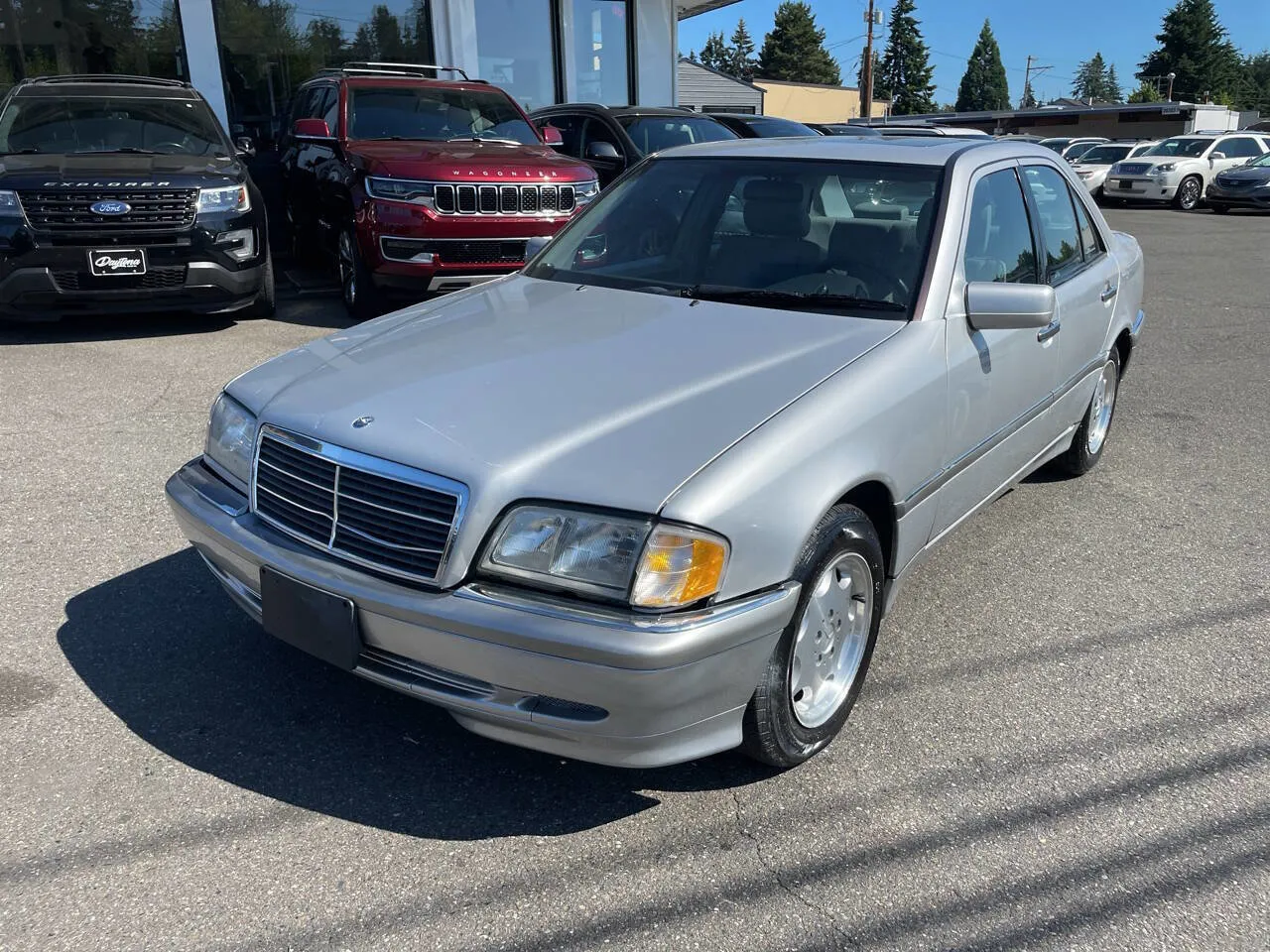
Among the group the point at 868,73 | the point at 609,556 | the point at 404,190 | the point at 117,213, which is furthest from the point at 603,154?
the point at 868,73

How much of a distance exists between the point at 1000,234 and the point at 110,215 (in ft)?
19.5

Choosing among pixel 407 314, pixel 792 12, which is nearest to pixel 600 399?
pixel 407 314

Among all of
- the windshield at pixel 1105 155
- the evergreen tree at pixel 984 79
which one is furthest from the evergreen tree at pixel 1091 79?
the windshield at pixel 1105 155

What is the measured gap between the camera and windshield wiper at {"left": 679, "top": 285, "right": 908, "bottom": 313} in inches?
131

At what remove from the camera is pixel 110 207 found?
7078 mm

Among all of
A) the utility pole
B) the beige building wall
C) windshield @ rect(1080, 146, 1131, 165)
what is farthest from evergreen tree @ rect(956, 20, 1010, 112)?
windshield @ rect(1080, 146, 1131, 165)

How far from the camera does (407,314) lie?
372 cm

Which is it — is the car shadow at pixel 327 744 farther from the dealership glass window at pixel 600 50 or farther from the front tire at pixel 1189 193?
the front tire at pixel 1189 193

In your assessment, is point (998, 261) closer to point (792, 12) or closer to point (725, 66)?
point (792, 12)

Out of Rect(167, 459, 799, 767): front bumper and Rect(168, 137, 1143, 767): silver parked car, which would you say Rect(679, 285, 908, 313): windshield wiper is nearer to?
Rect(168, 137, 1143, 767): silver parked car

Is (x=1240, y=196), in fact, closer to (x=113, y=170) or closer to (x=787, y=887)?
(x=113, y=170)

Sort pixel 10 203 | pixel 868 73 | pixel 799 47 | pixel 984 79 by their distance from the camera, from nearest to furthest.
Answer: pixel 10 203, pixel 868 73, pixel 799 47, pixel 984 79

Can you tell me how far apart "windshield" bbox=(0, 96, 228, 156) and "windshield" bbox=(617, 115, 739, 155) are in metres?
4.15

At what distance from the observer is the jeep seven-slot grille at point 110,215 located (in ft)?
22.8
